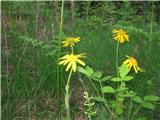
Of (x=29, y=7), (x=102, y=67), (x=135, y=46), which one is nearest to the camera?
(x=102, y=67)

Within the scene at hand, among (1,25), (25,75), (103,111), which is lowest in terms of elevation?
(103,111)

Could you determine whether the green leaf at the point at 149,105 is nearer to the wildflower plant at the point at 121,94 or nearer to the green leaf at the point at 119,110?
the wildflower plant at the point at 121,94

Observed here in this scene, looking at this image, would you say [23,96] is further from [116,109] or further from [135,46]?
[135,46]

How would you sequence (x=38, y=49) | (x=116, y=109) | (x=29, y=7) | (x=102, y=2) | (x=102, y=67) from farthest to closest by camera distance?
(x=102, y=2) → (x=29, y=7) → (x=38, y=49) → (x=102, y=67) → (x=116, y=109)

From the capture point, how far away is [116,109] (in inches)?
80.0

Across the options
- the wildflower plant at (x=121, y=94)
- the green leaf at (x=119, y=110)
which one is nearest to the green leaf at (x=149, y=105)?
the wildflower plant at (x=121, y=94)

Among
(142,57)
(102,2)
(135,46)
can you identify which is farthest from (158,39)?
(102,2)

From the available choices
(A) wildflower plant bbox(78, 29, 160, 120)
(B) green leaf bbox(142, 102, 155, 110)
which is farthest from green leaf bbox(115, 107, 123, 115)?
(B) green leaf bbox(142, 102, 155, 110)

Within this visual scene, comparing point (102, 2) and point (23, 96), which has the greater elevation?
point (102, 2)

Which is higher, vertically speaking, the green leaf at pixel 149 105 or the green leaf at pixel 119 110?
the green leaf at pixel 149 105

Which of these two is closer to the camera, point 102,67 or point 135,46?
point 102,67

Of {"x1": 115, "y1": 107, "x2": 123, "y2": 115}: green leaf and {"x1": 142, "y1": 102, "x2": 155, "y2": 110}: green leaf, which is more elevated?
{"x1": 142, "y1": 102, "x2": 155, "y2": 110}: green leaf

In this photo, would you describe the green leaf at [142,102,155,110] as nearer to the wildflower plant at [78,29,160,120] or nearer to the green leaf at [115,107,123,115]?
the wildflower plant at [78,29,160,120]

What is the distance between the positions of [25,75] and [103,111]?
542mm
